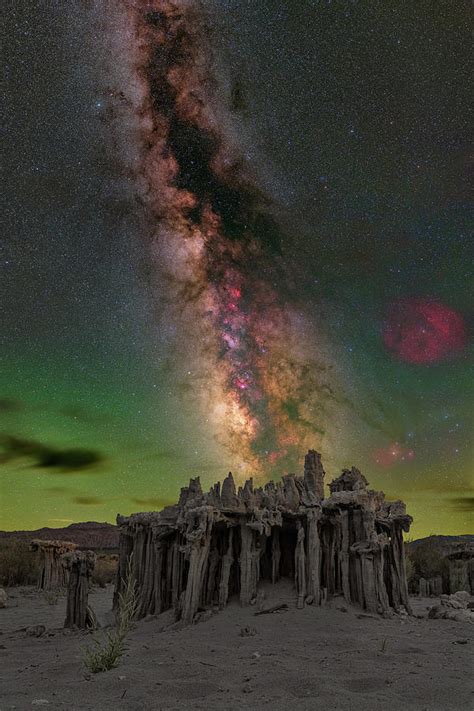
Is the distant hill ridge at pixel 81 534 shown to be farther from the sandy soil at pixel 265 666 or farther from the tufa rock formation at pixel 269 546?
the sandy soil at pixel 265 666

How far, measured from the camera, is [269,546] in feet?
44.8

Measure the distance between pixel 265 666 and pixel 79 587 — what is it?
6462mm

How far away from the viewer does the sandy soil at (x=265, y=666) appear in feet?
20.0

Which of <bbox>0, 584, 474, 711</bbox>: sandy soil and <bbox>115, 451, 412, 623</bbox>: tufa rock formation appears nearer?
<bbox>0, 584, 474, 711</bbox>: sandy soil

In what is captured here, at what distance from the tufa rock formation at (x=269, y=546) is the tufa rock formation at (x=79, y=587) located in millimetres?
1340

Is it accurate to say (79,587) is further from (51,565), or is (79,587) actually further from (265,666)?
(51,565)

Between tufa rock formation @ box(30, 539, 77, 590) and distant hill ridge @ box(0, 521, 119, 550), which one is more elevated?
distant hill ridge @ box(0, 521, 119, 550)

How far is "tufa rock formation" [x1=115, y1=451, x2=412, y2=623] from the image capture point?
1216 centimetres

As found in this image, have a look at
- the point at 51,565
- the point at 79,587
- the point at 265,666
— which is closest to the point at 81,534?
the point at 51,565

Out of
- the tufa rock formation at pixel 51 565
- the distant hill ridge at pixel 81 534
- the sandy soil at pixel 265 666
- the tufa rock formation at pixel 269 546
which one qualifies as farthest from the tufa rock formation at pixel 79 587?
the distant hill ridge at pixel 81 534

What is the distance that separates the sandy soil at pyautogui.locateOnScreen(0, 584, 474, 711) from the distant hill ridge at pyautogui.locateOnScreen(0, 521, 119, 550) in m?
64.6

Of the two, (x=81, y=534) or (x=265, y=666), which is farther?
(x=81, y=534)

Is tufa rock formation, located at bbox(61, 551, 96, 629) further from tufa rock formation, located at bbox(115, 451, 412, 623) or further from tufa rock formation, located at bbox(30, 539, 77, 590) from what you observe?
tufa rock formation, located at bbox(30, 539, 77, 590)

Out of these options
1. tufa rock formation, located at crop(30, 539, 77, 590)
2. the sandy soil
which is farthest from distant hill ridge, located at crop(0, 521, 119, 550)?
the sandy soil
